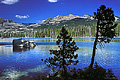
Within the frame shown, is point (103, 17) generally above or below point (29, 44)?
above

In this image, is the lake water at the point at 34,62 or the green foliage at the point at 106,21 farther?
the lake water at the point at 34,62

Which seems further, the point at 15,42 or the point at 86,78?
the point at 15,42

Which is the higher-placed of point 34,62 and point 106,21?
point 106,21

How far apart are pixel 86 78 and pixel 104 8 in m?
8.74

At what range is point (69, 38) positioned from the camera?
1341 centimetres

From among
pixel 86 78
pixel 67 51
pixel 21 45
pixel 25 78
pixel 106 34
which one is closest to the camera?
pixel 86 78

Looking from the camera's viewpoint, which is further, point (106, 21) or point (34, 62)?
point (34, 62)

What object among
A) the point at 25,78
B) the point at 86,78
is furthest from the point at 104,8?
the point at 25,78

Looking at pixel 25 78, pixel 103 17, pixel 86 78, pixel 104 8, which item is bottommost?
pixel 25 78

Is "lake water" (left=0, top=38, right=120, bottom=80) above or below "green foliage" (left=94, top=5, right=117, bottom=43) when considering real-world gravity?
below

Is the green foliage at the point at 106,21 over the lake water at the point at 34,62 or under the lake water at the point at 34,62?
over

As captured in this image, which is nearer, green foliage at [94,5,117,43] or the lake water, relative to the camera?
green foliage at [94,5,117,43]

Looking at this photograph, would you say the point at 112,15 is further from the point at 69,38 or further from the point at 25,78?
the point at 25,78

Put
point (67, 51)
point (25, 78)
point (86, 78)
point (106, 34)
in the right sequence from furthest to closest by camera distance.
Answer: point (25, 78)
point (106, 34)
point (67, 51)
point (86, 78)
